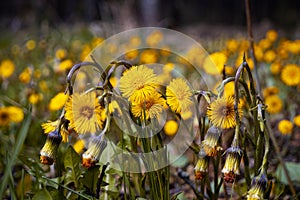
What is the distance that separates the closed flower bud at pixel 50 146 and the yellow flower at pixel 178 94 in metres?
0.25

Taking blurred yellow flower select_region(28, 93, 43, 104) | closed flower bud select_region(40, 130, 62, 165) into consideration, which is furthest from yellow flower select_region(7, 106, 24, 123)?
closed flower bud select_region(40, 130, 62, 165)

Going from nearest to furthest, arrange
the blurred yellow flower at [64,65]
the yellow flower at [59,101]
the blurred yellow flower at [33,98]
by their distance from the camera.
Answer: the yellow flower at [59,101] → the blurred yellow flower at [64,65] → the blurred yellow flower at [33,98]

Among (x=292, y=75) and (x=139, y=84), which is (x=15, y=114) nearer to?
(x=139, y=84)

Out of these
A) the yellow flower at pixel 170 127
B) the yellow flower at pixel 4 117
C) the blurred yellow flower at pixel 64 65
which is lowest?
the yellow flower at pixel 170 127

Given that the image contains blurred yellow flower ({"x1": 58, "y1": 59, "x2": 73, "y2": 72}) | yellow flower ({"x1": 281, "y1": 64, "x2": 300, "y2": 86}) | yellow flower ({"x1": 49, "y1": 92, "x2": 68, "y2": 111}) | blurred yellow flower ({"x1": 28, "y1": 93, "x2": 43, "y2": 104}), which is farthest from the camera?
yellow flower ({"x1": 281, "y1": 64, "x2": 300, "y2": 86})

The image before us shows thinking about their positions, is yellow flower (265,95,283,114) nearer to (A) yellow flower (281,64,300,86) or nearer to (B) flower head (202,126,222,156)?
(A) yellow flower (281,64,300,86)

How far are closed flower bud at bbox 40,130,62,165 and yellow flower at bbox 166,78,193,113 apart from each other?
25 centimetres

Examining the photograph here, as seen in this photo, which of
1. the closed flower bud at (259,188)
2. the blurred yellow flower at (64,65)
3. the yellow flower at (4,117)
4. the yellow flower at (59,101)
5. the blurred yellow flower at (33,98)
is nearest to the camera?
the closed flower bud at (259,188)

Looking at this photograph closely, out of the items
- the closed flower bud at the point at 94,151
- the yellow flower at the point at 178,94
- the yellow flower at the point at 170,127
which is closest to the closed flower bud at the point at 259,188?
the yellow flower at the point at 178,94

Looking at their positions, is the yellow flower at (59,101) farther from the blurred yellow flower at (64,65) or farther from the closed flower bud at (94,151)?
the closed flower bud at (94,151)

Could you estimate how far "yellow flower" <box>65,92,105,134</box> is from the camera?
0.88m

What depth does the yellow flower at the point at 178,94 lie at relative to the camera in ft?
2.96

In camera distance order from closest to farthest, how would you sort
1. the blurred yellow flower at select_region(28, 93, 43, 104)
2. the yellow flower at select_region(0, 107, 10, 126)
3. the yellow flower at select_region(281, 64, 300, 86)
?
the yellow flower at select_region(0, 107, 10, 126)
the blurred yellow flower at select_region(28, 93, 43, 104)
the yellow flower at select_region(281, 64, 300, 86)

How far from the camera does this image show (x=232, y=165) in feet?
2.82
